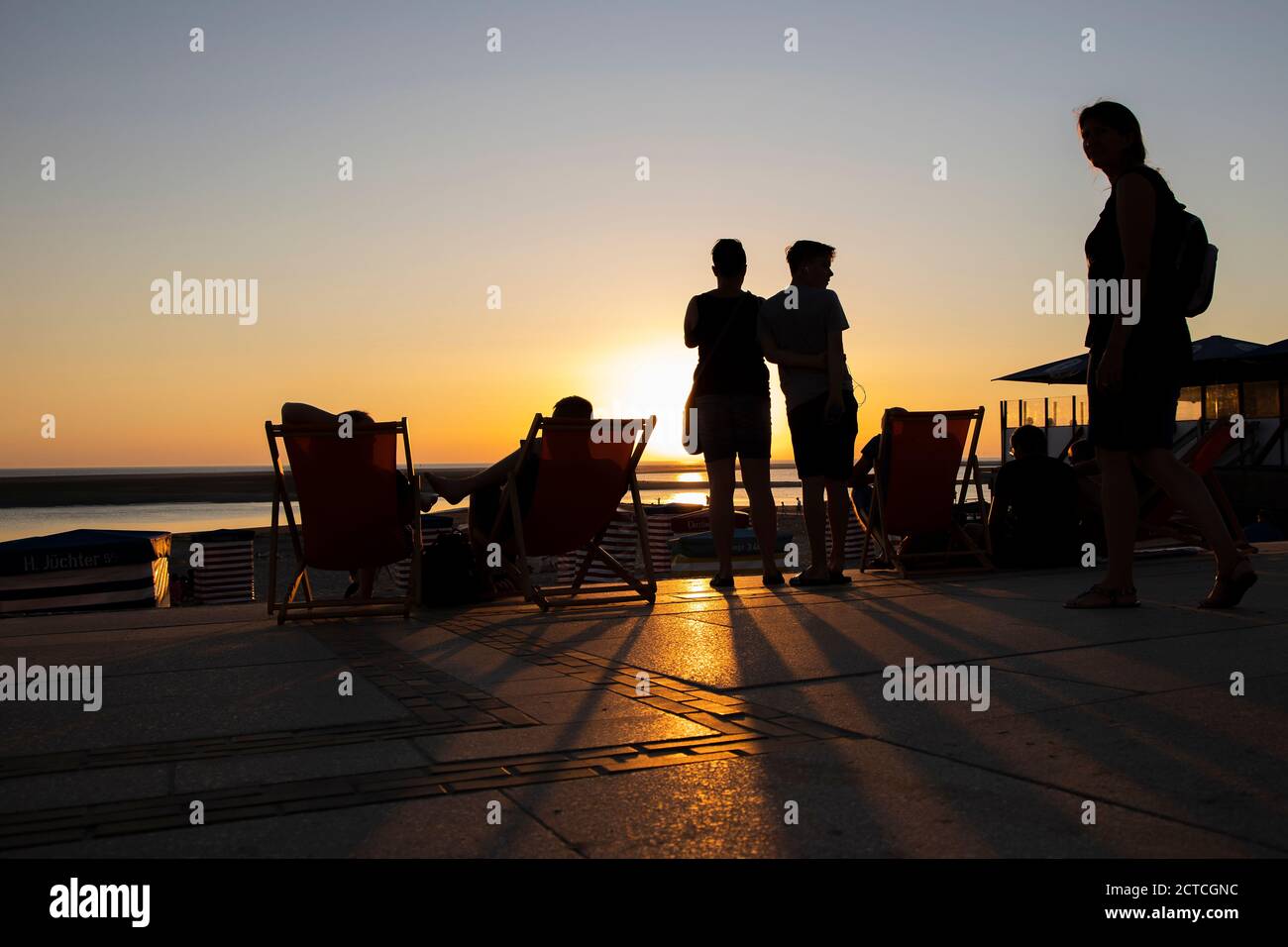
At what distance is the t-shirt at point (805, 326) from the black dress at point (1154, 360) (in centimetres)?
226

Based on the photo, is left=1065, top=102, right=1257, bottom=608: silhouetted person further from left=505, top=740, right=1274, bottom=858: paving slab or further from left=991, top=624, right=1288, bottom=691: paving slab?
left=505, top=740, right=1274, bottom=858: paving slab

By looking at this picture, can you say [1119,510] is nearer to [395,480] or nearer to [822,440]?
[822,440]

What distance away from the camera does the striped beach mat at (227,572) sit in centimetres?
1911

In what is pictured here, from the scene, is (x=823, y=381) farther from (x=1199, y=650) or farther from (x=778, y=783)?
(x=778, y=783)

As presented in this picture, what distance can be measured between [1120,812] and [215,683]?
Result: 116 inches

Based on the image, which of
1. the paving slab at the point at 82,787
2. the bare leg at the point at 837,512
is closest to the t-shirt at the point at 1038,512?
the bare leg at the point at 837,512

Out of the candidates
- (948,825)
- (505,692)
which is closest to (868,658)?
(505,692)

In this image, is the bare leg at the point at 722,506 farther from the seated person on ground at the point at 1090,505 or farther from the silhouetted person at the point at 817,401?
the seated person on ground at the point at 1090,505

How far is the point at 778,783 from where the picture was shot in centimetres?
249

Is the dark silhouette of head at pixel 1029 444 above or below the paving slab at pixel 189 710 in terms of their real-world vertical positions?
above

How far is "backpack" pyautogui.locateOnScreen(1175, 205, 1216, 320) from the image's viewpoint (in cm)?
500

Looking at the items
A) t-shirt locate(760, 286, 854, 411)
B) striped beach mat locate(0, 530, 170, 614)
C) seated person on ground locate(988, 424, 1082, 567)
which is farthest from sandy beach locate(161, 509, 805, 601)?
seated person on ground locate(988, 424, 1082, 567)

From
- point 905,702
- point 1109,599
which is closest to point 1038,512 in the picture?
point 1109,599

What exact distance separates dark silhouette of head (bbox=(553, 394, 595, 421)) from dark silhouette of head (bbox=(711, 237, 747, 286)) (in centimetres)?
124
